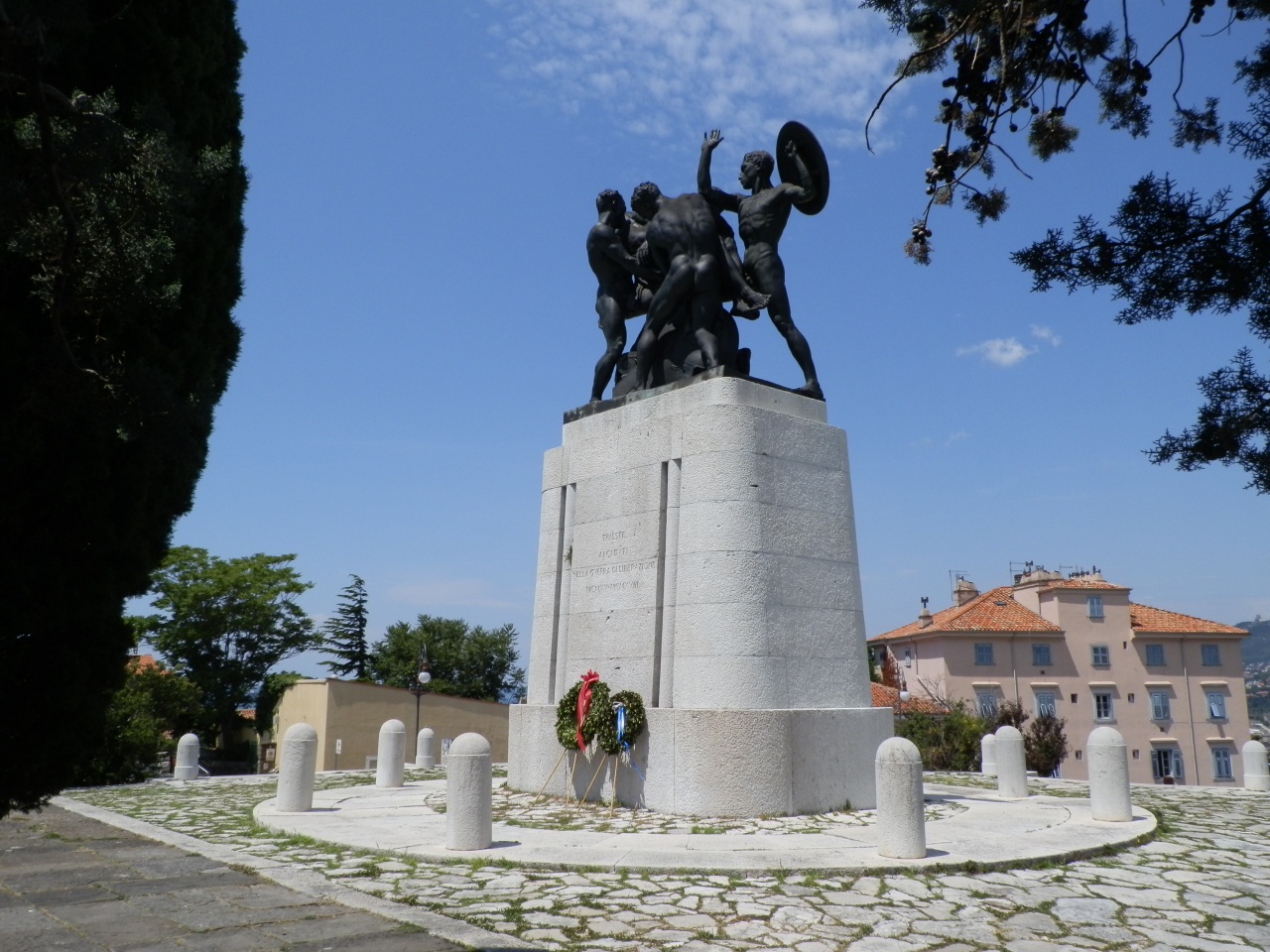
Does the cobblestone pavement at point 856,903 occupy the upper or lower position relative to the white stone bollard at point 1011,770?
lower

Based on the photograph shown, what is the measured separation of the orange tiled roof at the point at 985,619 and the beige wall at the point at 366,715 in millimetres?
22247

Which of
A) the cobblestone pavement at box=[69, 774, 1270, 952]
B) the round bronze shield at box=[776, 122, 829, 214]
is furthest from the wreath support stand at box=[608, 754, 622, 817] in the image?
the round bronze shield at box=[776, 122, 829, 214]

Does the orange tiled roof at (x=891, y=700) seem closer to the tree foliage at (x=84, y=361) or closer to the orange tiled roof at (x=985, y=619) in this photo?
the orange tiled roof at (x=985, y=619)

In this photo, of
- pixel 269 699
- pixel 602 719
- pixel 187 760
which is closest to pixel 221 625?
pixel 269 699

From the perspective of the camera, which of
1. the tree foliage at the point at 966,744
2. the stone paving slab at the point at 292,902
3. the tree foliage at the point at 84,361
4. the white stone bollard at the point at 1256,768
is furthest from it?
the tree foliage at the point at 966,744

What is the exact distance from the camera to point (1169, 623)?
151ft

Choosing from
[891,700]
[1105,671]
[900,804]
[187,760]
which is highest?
[1105,671]

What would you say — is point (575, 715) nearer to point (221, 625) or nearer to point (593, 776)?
point (593, 776)

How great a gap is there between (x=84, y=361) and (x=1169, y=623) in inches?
1983

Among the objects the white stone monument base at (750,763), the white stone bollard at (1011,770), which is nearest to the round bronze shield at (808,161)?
the white stone monument base at (750,763)

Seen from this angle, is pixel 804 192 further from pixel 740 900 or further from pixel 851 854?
pixel 740 900

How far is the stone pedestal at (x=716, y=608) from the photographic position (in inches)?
391

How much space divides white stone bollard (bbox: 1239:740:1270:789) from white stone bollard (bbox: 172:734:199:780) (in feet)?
54.8

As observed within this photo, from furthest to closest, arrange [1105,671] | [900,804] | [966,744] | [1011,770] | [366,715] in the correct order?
[1105,671] → [366,715] → [966,744] → [1011,770] → [900,804]
